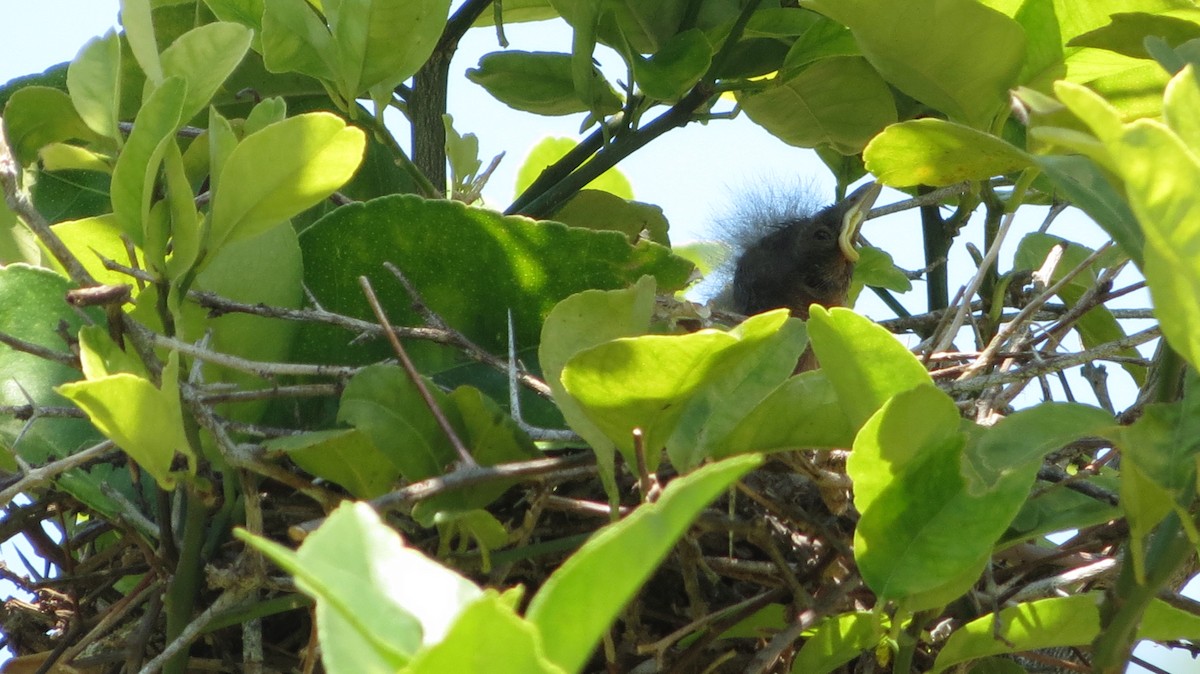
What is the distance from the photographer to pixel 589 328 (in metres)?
0.60

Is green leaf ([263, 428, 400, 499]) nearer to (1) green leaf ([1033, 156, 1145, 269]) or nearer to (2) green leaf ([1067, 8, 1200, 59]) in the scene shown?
(1) green leaf ([1033, 156, 1145, 269])

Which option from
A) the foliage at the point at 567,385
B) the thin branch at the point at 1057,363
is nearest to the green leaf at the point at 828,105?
the foliage at the point at 567,385

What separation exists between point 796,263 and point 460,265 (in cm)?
112

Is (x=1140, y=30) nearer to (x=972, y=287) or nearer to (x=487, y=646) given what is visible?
(x=972, y=287)

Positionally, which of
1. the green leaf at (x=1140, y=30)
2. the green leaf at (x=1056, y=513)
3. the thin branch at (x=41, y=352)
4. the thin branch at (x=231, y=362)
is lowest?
the green leaf at (x=1056, y=513)

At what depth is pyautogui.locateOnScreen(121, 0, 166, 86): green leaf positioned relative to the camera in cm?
65

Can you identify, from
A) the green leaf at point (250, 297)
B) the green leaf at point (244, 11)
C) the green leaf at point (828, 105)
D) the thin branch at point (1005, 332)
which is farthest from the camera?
the green leaf at point (828, 105)

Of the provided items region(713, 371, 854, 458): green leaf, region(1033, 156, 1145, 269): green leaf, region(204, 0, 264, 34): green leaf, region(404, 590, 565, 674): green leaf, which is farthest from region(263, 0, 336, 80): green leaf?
region(404, 590, 565, 674): green leaf

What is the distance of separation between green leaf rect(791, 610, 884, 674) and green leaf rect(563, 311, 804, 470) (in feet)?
0.51

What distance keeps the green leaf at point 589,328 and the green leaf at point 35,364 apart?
0.36m

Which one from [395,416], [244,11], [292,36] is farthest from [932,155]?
[244,11]

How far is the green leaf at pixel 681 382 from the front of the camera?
1.74ft

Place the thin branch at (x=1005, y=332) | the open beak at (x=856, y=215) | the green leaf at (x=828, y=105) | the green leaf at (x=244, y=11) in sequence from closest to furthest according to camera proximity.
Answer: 1. the thin branch at (x=1005, y=332)
2. the green leaf at (x=244, y=11)
3. the green leaf at (x=828, y=105)
4. the open beak at (x=856, y=215)

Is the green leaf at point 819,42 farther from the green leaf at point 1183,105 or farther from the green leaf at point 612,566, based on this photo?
the green leaf at point 612,566
